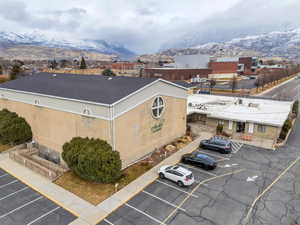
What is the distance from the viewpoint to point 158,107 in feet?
83.9

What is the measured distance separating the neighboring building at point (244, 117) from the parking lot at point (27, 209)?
2629 centimetres

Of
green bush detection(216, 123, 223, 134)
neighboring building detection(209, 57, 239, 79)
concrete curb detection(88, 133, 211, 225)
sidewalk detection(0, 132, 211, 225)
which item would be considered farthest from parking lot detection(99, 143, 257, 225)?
neighboring building detection(209, 57, 239, 79)

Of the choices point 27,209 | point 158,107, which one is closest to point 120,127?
point 158,107

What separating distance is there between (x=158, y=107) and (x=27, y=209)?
53.8 feet

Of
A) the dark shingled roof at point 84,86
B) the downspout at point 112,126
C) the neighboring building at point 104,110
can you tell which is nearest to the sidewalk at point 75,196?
the neighboring building at point 104,110

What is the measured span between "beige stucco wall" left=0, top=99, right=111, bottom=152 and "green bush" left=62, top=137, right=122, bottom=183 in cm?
146

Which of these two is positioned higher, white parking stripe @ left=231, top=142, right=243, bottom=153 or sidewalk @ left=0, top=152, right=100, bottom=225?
white parking stripe @ left=231, top=142, right=243, bottom=153

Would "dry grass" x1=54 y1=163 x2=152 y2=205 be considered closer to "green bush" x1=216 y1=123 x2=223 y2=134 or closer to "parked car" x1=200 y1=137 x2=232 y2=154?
"parked car" x1=200 y1=137 x2=232 y2=154

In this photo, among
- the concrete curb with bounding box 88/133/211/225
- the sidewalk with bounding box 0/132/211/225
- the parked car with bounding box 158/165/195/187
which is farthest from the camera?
the parked car with bounding box 158/165/195/187

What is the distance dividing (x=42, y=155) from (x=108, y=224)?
16.7 metres

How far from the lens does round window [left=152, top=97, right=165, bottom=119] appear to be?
82.2 feet

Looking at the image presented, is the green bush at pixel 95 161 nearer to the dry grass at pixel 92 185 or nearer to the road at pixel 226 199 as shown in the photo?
the dry grass at pixel 92 185

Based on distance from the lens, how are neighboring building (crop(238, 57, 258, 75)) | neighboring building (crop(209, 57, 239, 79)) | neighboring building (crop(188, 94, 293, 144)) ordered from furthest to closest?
neighboring building (crop(238, 57, 258, 75)) < neighboring building (crop(209, 57, 239, 79)) < neighboring building (crop(188, 94, 293, 144))

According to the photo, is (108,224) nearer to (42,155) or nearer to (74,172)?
(74,172)
